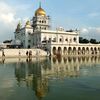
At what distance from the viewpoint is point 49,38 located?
69.9 metres

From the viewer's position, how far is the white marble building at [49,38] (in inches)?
2630

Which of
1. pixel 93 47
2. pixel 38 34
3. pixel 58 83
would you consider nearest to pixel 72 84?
pixel 58 83

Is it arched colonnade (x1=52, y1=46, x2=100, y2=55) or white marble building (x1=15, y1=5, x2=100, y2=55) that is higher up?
white marble building (x1=15, y1=5, x2=100, y2=55)

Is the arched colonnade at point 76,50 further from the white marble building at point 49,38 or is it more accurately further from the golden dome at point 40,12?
the golden dome at point 40,12

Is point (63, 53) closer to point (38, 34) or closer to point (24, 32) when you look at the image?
point (38, 34)

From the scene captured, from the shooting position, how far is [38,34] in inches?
2766

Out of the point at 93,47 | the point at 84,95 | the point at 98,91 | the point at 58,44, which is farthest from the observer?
the point at 93,47

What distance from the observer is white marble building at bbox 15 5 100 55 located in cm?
6681

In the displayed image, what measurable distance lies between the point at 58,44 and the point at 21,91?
5125 cm

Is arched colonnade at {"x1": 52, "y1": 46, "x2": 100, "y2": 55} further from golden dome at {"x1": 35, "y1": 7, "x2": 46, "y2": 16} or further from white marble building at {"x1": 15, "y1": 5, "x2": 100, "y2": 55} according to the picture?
golden dome at {"x1": 35, "y1": 7, "x2": 46, "y2": 16}

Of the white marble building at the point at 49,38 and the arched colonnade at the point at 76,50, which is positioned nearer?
the arched colonnade at the point at 76,50

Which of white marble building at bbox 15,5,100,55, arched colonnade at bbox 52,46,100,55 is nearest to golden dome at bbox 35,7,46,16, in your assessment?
white marble building at bbox 15,5,100,55

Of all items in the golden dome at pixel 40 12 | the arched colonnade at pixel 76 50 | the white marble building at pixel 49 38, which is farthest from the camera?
the golden dome at pixel 40 12

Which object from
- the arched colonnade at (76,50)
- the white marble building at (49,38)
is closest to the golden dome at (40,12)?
the white marble building at (49,38)
